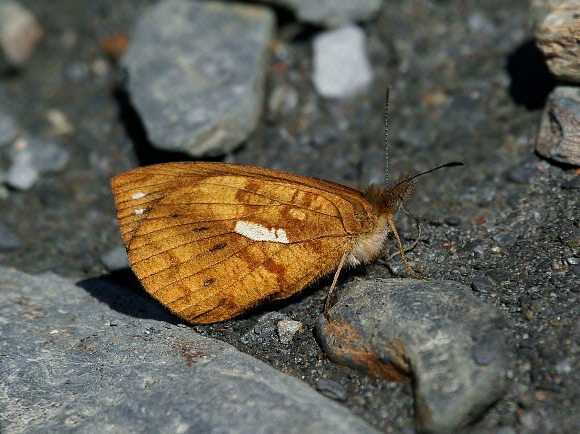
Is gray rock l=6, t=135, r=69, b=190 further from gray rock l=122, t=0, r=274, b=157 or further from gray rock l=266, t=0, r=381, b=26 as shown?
gray rock l=266, t=0, r=381, b=26

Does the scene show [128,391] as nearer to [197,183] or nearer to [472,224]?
[197,183]

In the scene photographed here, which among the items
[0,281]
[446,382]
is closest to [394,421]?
[446,382]

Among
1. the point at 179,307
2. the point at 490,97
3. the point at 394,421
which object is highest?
the point at 490,97

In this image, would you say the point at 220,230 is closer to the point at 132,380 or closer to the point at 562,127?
the point at 132,380

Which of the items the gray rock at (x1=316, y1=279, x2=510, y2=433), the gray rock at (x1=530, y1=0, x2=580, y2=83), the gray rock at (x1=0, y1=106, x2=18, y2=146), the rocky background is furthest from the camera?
the gray rock at (x1=0, y1=106, x2=18, y2=146)

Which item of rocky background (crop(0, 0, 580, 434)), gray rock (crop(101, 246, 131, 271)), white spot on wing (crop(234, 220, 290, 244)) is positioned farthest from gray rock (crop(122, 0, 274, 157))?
white spot on wing (crop(234, 220, 290, 244))

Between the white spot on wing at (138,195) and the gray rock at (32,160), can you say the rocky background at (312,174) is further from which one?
the white spot on wing at (138,195)

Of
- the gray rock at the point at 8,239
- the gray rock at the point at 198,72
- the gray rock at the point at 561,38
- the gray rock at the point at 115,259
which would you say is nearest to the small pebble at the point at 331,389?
the gray rock at the point at 115,259
